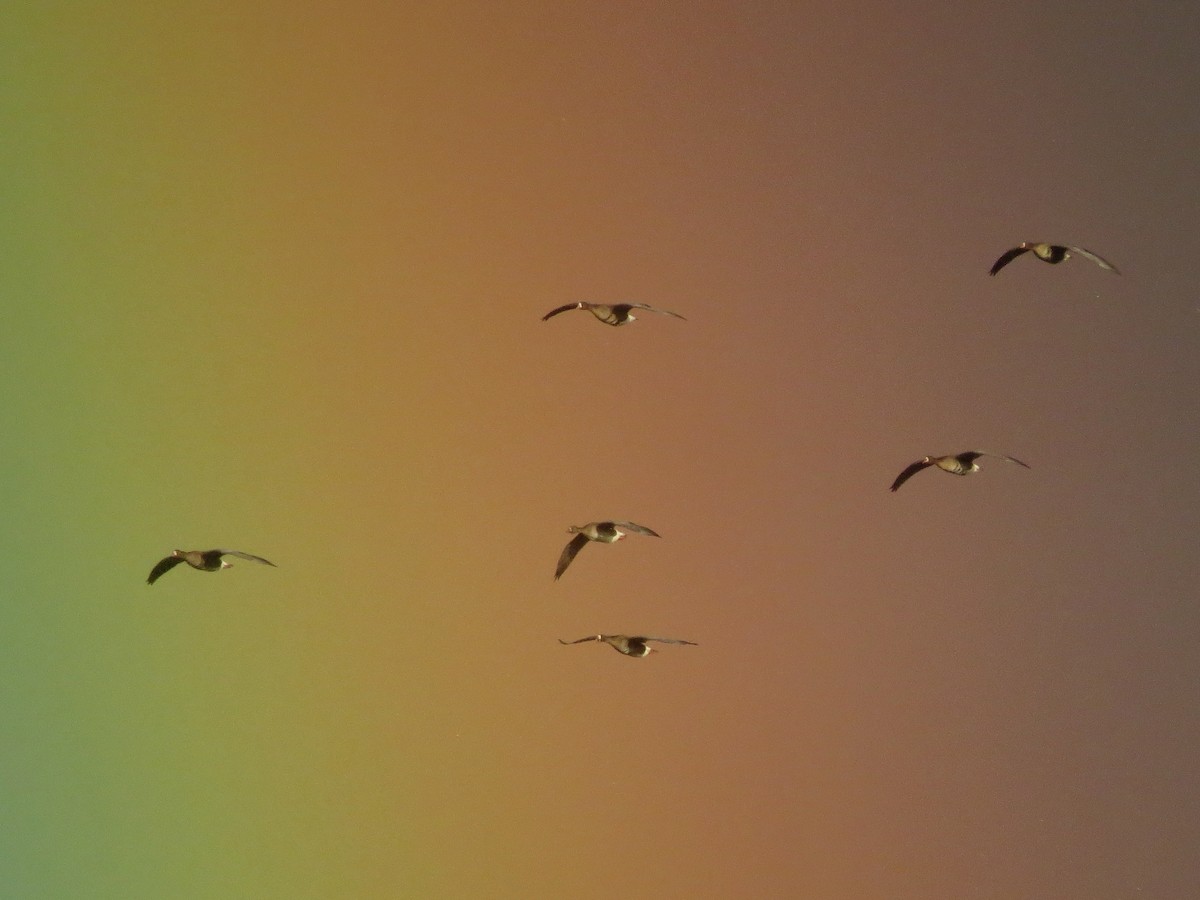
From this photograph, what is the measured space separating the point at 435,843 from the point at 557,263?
2.37ft

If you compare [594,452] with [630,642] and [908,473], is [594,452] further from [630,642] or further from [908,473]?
[908,473]

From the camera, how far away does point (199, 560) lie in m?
1.46

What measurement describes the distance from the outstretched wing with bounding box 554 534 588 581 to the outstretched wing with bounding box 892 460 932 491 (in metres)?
0.39

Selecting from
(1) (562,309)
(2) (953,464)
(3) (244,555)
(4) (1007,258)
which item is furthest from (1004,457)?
(3) (244,555)

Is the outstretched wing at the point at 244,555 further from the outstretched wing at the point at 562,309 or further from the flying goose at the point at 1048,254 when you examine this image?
the flying goose at the point at 1048,254

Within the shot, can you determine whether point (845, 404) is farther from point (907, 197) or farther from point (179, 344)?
point (179, 344)

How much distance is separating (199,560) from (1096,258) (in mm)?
1158

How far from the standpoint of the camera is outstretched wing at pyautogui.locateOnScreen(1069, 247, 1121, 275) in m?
1.50

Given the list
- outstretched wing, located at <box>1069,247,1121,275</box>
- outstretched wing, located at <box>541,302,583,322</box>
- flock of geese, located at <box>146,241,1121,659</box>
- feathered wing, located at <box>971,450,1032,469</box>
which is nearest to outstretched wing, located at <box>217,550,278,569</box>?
flock of geese, located at <box>146,241,1121,659</box>

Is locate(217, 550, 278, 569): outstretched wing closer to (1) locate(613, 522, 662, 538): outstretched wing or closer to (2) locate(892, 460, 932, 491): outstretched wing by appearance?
(1) locate(613, 522, 662, 538): outstretched wing

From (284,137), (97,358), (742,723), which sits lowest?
(742,723)

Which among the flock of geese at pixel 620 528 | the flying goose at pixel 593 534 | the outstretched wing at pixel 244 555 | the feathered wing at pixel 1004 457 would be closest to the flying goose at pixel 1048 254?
the flock of geese at pixel 620 528

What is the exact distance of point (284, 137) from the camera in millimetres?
1549

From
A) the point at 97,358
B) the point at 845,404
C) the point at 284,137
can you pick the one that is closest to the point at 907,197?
the point at 845,404
